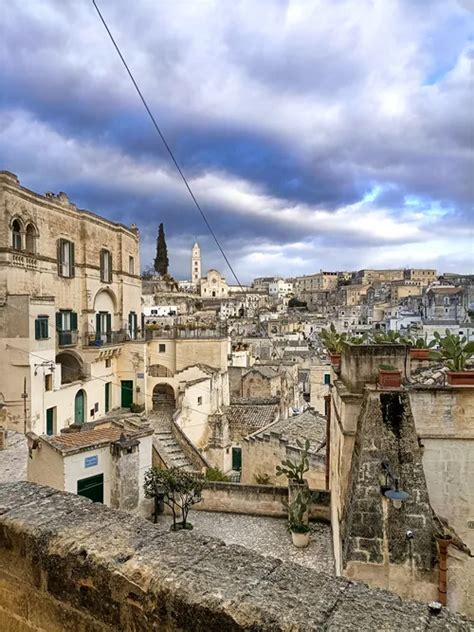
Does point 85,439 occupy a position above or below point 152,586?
below

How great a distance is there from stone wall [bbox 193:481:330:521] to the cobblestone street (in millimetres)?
160

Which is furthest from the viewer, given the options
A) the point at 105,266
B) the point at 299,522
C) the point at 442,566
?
the point at 105,266

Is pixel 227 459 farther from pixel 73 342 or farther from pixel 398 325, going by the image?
pixel 398 325

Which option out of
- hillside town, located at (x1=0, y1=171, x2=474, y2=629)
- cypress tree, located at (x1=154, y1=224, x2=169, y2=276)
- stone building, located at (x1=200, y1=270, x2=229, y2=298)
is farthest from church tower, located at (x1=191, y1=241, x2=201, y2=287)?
hillside town, located at (x1=0, y1=171, x2=474, y2=629)

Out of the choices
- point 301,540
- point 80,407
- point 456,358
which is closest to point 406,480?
point 456,358

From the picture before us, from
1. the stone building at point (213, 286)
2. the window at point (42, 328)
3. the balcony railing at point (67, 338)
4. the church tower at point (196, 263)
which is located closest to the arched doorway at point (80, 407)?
the balcony railing at point (67, 338)

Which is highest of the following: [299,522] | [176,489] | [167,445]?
[176,489]

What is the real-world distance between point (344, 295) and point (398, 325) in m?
57.0

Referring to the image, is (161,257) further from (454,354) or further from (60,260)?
(454,354)

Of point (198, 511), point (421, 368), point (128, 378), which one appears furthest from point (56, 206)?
point (421, 368)

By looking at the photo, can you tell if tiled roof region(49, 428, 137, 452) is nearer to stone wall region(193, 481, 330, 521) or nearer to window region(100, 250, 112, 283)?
stone wall region(193, 481, 330, 521)

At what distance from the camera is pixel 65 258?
23125 mm

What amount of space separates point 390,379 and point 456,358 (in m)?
1.53

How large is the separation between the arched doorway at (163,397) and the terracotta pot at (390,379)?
2094 centimetres
